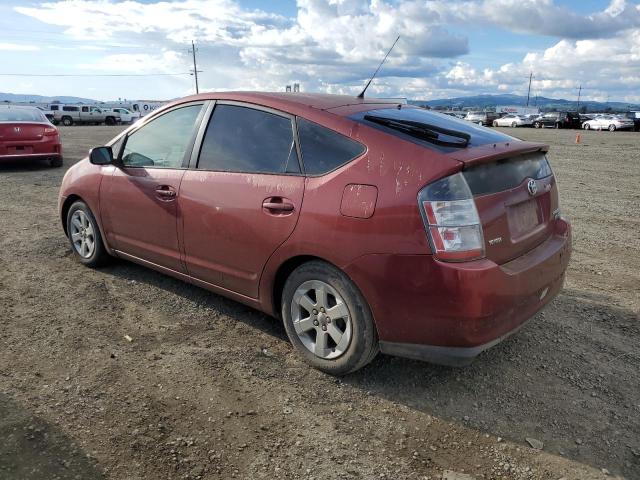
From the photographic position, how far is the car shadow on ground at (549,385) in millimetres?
2744

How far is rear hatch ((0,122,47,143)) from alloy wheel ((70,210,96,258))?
776 cm

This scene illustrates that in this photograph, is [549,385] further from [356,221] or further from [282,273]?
[282,273]

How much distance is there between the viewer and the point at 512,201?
2961mm

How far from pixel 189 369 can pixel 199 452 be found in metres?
0.82

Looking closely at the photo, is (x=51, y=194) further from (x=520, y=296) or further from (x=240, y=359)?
(x=520, y=296)

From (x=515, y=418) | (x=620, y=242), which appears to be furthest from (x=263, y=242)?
(x=620, y=242)

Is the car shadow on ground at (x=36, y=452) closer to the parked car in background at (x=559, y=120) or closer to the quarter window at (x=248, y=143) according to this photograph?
the quarter window at (x=248, y=143)

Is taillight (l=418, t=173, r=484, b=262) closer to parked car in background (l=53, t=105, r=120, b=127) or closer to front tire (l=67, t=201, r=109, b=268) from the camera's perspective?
front tire (l=67, t=201, r=109, b=268)

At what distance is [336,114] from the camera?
3264 mm

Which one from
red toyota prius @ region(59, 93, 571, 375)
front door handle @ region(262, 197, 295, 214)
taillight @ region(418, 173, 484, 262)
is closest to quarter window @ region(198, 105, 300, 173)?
red toyota prius @ region(59, 93, 571, 375)

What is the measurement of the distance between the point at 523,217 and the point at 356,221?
1.02 m

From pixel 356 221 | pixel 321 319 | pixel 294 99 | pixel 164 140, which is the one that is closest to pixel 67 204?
pixel 164 140

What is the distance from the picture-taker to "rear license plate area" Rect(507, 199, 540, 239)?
296 centimetres

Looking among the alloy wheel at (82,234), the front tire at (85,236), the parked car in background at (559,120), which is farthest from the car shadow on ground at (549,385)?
the parked car in background at (559,120)
